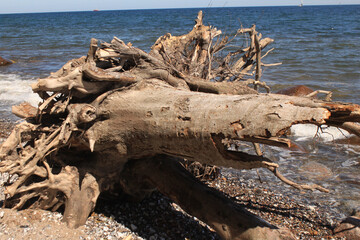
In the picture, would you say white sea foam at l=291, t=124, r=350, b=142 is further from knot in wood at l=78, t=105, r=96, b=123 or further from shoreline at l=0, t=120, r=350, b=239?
knot in wood at l=78, t=105, r=96, b=123

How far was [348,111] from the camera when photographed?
8.62ft

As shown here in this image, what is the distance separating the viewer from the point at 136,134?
350 centimetres

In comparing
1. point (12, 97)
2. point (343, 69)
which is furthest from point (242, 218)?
point (343, 69)

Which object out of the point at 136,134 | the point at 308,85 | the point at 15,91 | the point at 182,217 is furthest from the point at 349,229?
the point at 15,91

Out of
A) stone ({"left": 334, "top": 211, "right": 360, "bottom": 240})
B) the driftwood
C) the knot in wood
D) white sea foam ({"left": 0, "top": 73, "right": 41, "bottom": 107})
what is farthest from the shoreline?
white sea foam ({"left": 0, "top": 73, "right": 41, "bottom": 107})

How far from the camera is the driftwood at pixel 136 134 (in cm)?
293

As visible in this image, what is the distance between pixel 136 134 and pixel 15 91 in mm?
9264

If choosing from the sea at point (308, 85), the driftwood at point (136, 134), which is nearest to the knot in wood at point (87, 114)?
the driftwood at point (136, 134)

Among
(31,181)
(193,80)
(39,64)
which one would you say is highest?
(193,80)

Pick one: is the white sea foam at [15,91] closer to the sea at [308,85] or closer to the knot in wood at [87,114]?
the sea at [308,85]

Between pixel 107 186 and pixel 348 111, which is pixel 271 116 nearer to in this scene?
pixel 348 111

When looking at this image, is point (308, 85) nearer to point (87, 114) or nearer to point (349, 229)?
point (349, 229)

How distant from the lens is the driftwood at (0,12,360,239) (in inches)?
115

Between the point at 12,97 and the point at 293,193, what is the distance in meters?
8.73
